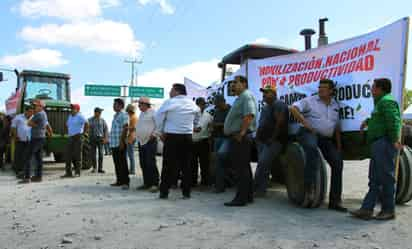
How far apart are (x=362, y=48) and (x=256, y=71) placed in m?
2.07

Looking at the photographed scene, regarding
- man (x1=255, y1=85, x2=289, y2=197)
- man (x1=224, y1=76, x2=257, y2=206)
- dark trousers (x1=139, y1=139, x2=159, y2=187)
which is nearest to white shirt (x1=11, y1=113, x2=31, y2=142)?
dark trousers (x1=139, y1=139, x2=159, y2=187)

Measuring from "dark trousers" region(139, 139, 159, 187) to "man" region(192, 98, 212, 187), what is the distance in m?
0.73

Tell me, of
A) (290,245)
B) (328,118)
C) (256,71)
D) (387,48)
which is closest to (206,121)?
(256,71)

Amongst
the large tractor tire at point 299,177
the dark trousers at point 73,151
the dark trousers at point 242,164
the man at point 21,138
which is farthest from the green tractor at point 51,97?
the large tractor tire at point 299,177

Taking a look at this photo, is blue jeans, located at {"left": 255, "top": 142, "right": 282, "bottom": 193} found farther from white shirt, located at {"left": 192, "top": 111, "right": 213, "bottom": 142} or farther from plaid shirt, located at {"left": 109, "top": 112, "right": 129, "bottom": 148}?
plaid shirt, located at {"left": 109, "top": 112, "right": 129, "bottom": 148}

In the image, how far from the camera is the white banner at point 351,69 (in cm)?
537

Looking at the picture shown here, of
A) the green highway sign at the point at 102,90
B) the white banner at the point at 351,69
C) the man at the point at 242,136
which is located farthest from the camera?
the green highway sign at the point at 102,90

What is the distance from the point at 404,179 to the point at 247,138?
2.26 m

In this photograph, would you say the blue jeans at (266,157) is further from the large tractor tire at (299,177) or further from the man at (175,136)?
the man at (175,136)

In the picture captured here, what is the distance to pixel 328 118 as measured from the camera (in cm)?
566

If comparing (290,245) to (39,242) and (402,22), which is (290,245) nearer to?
(39,242)

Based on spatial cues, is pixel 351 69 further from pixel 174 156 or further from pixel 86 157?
pixel 86 157

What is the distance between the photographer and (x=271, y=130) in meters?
6.18

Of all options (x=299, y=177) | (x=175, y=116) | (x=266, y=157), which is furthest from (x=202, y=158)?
(x=299, y=177)
